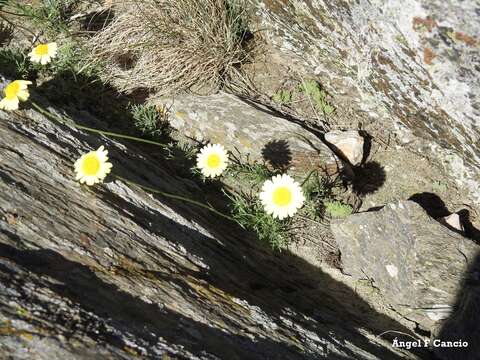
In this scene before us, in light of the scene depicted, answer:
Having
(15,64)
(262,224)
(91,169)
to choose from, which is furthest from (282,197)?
(15,64)

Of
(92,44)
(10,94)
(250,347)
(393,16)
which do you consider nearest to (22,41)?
(92,44)

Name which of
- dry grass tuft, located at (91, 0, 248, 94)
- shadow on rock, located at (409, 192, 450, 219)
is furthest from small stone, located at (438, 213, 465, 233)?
dry grass tuft, located at (91, 0, 248, 94)

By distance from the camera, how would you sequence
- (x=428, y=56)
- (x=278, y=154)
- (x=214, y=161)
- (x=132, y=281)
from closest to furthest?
1. (x=132, y=281)
2. (x=428, y=56)
3. (x=214, y=161)
4. (x=278, y=154)

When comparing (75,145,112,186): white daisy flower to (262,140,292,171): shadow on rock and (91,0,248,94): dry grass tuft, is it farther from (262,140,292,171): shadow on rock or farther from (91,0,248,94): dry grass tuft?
(91,0,248,94): dry grass tuft

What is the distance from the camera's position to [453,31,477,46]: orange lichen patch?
254cm

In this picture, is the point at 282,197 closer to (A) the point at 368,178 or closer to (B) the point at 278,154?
(B) the point at 278,154

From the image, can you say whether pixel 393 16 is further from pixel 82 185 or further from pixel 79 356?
pixel 79 356

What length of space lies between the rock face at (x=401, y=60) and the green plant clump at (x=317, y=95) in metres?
0.08

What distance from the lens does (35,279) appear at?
1.81 metres

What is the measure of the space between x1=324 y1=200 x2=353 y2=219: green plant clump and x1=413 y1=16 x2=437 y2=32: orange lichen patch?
136 centimetres

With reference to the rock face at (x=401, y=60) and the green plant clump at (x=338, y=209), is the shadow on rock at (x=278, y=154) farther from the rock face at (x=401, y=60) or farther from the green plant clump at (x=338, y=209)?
the rock face at (x=401, y=60)

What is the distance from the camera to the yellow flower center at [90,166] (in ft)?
8.16

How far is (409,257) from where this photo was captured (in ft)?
10.5

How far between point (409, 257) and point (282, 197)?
89 cm
